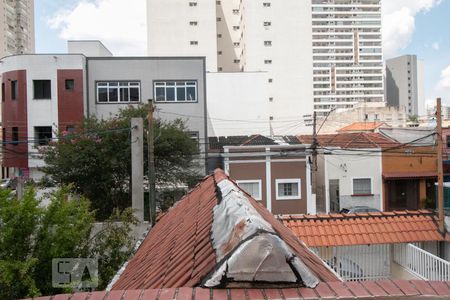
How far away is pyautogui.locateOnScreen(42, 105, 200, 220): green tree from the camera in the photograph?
17469 mm

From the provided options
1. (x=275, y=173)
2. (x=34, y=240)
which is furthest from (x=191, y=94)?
(x=34, y=240)

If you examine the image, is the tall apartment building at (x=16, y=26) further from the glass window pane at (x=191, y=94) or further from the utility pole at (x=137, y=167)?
the utility pole at (x=137, y=167)

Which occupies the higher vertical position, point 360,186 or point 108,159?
point 108,159

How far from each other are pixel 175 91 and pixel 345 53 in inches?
3190

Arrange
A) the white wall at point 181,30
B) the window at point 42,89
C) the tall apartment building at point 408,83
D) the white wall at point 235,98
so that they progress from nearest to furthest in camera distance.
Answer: the window at point 42,89 < the white wall at point 235,98 < the white wall at point 181,30 < the tall apartment building at point 408,83

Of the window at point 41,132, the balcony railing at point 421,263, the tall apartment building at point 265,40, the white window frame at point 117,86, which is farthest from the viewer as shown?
the tall apartment building at point 265,40

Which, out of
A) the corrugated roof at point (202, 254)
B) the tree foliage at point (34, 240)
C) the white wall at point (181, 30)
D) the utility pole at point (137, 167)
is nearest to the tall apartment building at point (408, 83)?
the white wall at point (181, 30)

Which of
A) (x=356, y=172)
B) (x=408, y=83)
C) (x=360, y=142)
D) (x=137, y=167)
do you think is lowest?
(x=356, y=172)

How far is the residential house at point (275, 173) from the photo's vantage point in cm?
2134

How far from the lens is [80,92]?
2353 cm

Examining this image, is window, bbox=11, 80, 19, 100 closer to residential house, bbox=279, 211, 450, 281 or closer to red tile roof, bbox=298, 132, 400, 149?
red tile roof, bbox=298, 132, 400, 149

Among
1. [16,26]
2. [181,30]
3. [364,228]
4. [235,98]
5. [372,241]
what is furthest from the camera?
[16,26]

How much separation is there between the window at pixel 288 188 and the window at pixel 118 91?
10.1 m

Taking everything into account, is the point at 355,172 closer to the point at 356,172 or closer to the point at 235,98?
the point at 356,172
